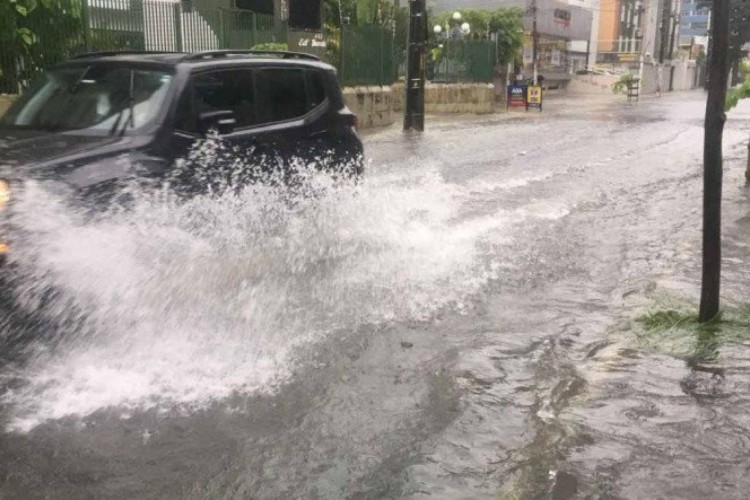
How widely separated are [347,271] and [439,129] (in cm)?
1515

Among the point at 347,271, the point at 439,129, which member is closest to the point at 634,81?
the point at 439,129

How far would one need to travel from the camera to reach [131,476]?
3.26 m

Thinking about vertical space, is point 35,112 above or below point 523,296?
above

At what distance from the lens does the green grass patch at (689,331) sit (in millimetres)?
4719

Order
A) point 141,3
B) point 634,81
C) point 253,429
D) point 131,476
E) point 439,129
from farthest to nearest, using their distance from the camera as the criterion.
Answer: point 634,81 < point 439,129 < point 141,3 < point 253,429 < point 131,476

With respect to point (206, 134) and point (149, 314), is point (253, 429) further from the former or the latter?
point (206, 134)

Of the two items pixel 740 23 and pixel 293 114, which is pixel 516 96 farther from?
pixel 293 114

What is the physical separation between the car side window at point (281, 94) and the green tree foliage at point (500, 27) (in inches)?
1213

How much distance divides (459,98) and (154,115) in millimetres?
24307

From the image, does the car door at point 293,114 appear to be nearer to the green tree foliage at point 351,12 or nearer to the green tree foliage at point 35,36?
the green tree foliage at point 35,36

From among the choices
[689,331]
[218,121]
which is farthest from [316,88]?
[689,331]

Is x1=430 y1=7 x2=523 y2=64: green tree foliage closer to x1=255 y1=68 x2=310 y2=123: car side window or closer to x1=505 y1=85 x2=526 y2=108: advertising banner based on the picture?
x1=505 y1=85 x2=526 y2=108: advertising banner

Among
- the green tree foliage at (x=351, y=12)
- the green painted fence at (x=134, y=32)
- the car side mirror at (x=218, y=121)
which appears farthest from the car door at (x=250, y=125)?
the green tree foliage at (x=351, y=12)

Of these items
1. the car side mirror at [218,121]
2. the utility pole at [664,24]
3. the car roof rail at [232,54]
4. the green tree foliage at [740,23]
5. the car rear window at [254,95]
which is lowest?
the car side mirror at [218,121]
